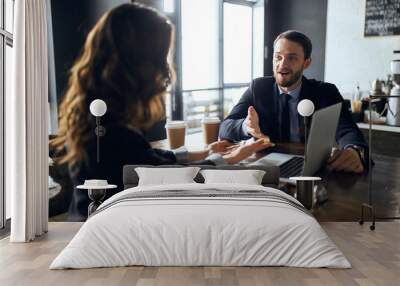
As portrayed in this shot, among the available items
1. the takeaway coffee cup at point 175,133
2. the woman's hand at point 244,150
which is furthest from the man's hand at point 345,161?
the takeaway coffee cup at point 175,133

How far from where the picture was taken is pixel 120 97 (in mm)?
6176

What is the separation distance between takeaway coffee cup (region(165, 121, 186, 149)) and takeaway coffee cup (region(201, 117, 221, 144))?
0.25m

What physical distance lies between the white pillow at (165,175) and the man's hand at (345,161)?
5.10 ft

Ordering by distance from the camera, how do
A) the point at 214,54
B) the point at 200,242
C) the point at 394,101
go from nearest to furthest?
the point at 200,242, the point at 394,101, the point at 214,54

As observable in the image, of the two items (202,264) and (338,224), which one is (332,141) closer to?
(338,224)

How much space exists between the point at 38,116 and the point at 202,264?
92.5 inches

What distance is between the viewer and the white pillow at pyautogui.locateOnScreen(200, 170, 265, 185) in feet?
19.1

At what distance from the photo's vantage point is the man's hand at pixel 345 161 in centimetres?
614

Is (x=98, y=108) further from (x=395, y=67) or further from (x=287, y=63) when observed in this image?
(x=395, y=67)

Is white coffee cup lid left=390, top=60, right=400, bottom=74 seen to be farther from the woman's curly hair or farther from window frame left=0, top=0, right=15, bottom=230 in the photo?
window frame left=0, top=0, right=15, bottom=230

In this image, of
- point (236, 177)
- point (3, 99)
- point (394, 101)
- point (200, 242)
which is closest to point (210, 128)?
point (236, 177)

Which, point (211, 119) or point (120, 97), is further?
point (211, 119)

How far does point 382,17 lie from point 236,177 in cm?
242

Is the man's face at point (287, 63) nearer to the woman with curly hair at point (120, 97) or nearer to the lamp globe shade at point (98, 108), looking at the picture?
the woman with curly hair at point (120, 97)
